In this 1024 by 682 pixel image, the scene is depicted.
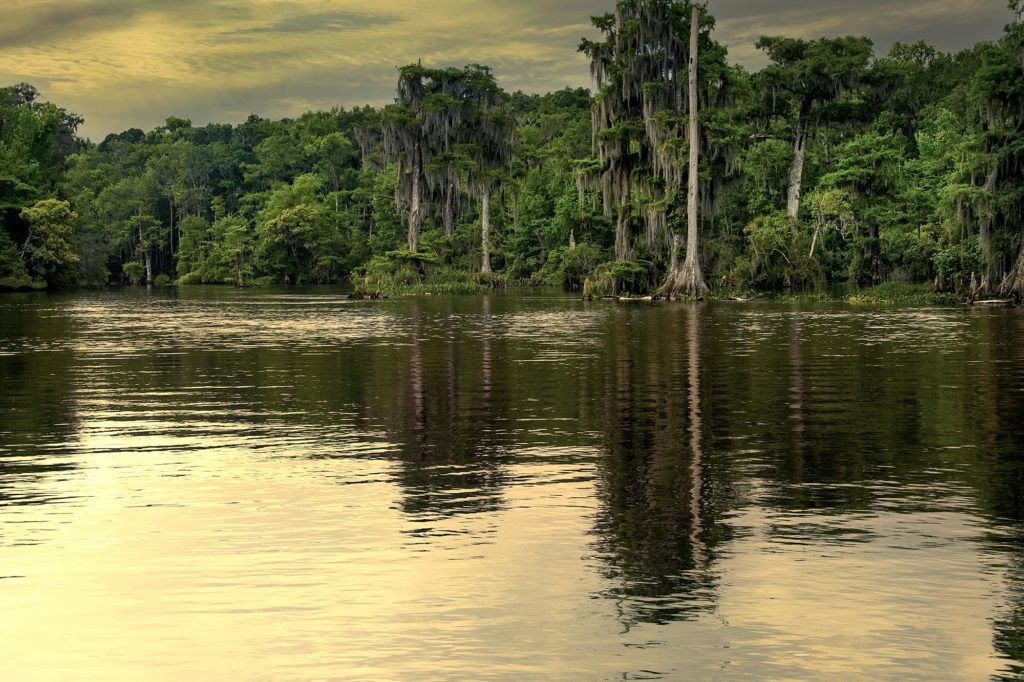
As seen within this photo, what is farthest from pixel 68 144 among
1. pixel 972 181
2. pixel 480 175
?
pixel 972 181

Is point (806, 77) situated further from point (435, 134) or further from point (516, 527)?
point (516, 527)

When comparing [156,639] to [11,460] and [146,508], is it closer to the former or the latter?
[146,508]

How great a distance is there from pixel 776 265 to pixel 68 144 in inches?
5853

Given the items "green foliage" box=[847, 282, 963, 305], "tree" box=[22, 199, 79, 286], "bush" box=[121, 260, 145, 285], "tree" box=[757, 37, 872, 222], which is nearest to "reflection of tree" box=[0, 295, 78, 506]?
"green foliage" box=[847, 282, 963, 305]

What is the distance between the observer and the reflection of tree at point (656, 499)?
27.5ft

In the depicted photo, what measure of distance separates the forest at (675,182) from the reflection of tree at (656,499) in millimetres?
37121

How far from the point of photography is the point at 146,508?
1137 centimetres

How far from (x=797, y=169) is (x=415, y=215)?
95.3 ft

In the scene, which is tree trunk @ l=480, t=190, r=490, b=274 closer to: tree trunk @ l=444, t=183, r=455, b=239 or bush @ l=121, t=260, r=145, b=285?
tree trunk @ l=444, t=183, r=455, b=239

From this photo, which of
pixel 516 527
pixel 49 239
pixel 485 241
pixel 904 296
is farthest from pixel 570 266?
pixel 516 527

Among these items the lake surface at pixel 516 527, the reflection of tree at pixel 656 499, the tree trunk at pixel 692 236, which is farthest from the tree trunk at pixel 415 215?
the reflection of tree at pixel 656 499

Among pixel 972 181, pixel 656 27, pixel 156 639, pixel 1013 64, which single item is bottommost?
pixel 156 639

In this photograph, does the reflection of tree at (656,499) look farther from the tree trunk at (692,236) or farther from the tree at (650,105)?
the tree at (650,105)

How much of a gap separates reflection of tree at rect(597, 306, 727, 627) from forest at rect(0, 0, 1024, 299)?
37121mm
